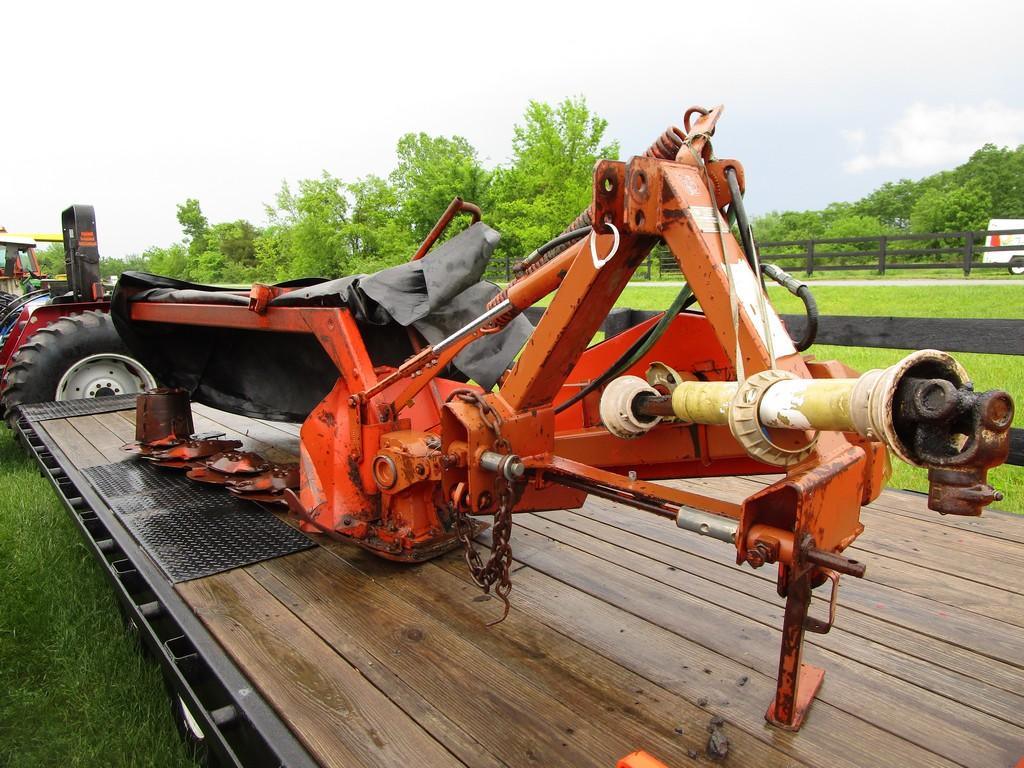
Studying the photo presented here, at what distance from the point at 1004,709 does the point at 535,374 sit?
1568 mm

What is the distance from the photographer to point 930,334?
3.59 m

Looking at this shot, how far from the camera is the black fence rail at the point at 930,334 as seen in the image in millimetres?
3273

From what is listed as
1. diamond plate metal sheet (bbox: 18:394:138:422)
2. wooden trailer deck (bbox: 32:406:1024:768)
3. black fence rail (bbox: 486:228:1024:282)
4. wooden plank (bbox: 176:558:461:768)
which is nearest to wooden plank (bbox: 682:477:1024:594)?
wooden trailer deck (bbox: 32:406:1024:768)

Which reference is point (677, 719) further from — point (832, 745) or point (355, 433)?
point (355, 433)

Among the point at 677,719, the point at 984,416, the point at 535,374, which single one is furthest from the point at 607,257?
the point at 677,719

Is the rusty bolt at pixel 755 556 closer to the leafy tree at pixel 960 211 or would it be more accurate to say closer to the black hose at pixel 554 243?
the black hose at pixel 554 243

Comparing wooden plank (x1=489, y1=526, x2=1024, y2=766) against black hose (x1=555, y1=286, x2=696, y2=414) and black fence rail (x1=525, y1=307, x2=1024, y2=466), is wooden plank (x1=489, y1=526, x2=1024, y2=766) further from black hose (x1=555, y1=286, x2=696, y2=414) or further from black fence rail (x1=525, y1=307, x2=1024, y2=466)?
black fence rail (x1=525, y1=307, x2=1024, y2=466)

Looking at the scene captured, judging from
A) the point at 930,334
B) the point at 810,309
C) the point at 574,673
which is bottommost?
the point at 574,673

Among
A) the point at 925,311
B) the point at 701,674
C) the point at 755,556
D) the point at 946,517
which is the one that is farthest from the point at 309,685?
the point at 925,311

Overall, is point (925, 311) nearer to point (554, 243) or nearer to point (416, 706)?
point (554, 243)

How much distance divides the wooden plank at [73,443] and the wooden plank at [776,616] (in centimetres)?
296

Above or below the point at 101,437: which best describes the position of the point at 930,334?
above

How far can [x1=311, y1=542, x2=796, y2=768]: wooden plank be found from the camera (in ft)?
5.98

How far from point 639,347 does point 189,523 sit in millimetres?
2383
